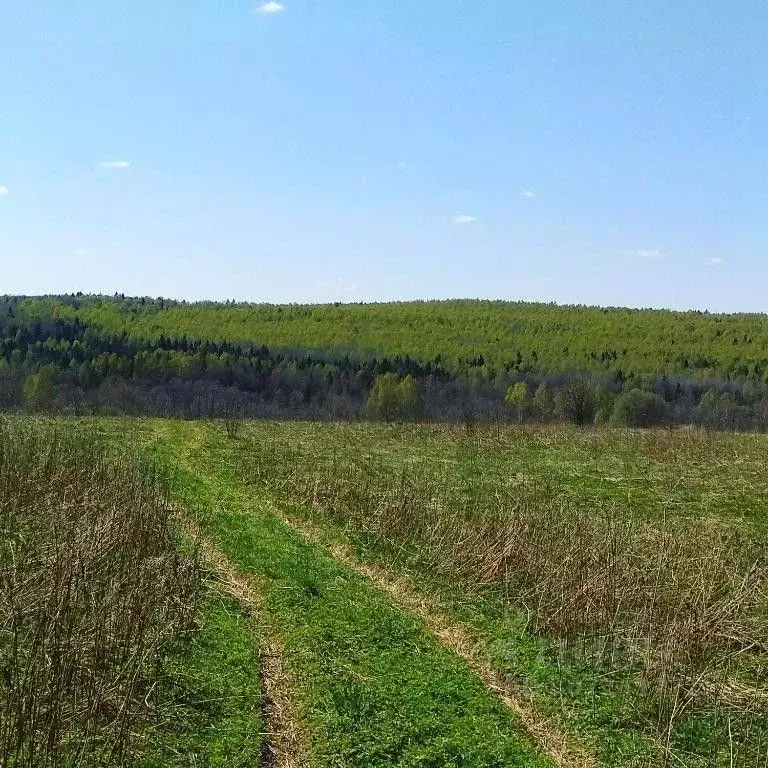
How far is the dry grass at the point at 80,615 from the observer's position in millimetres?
6555

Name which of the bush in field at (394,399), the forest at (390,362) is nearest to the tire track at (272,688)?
the forest at (390,362)

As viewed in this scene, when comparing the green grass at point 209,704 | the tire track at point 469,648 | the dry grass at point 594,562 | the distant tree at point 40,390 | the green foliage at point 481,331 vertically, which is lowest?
the distant tree at point 40,390

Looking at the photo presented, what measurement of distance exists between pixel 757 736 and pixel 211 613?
6374 millimetres

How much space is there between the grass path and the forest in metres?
23.9

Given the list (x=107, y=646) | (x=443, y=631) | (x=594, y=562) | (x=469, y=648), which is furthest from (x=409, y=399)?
(x=107, y=646)

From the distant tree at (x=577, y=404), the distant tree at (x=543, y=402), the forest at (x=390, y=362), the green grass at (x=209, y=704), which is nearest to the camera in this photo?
the green grass at (x=209, y=704)

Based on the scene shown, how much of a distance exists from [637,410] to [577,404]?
516cm

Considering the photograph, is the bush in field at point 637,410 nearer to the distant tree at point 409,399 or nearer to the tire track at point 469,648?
the distant tree at point 409,399

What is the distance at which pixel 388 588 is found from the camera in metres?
12.6

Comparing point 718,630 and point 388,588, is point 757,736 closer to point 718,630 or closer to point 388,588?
point 718,630

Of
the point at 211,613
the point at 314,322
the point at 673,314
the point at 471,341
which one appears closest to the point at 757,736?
the point at 211,613

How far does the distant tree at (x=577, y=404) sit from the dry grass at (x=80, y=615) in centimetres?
5166

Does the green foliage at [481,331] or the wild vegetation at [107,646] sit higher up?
the green foliage at [481,331]

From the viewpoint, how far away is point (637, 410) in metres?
63.0
